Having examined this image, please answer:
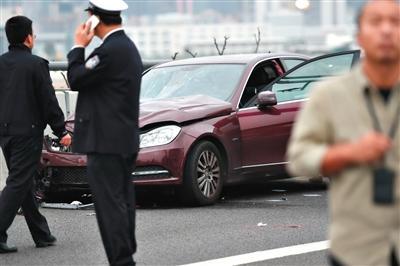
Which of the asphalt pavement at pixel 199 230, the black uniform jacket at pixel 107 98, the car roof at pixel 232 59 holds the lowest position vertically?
the asphalt pavement at pixel 199 230

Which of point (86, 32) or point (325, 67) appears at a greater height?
point (86, 32)

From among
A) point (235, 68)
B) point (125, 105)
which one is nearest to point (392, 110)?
point (125, 105)

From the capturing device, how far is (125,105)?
7.21 meters

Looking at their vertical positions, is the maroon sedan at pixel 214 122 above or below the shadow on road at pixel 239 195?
above

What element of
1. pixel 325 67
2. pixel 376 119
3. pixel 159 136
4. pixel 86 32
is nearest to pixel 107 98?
pixel 86 32

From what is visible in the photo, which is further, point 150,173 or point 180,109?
point 180,109

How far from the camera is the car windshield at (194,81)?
41.9 ft

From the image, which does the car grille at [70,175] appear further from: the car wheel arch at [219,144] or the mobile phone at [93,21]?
the mobile phone at [93,21]

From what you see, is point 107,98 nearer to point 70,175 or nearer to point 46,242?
point 46,242

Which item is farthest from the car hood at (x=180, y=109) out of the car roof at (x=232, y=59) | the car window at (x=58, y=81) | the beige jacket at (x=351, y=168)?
the beige jacket at (x=351, y=168)

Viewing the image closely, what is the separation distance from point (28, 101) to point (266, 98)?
3.76 m

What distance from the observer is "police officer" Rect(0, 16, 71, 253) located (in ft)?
29.6

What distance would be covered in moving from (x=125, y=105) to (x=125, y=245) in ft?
2.60

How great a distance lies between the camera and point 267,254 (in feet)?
29.2
